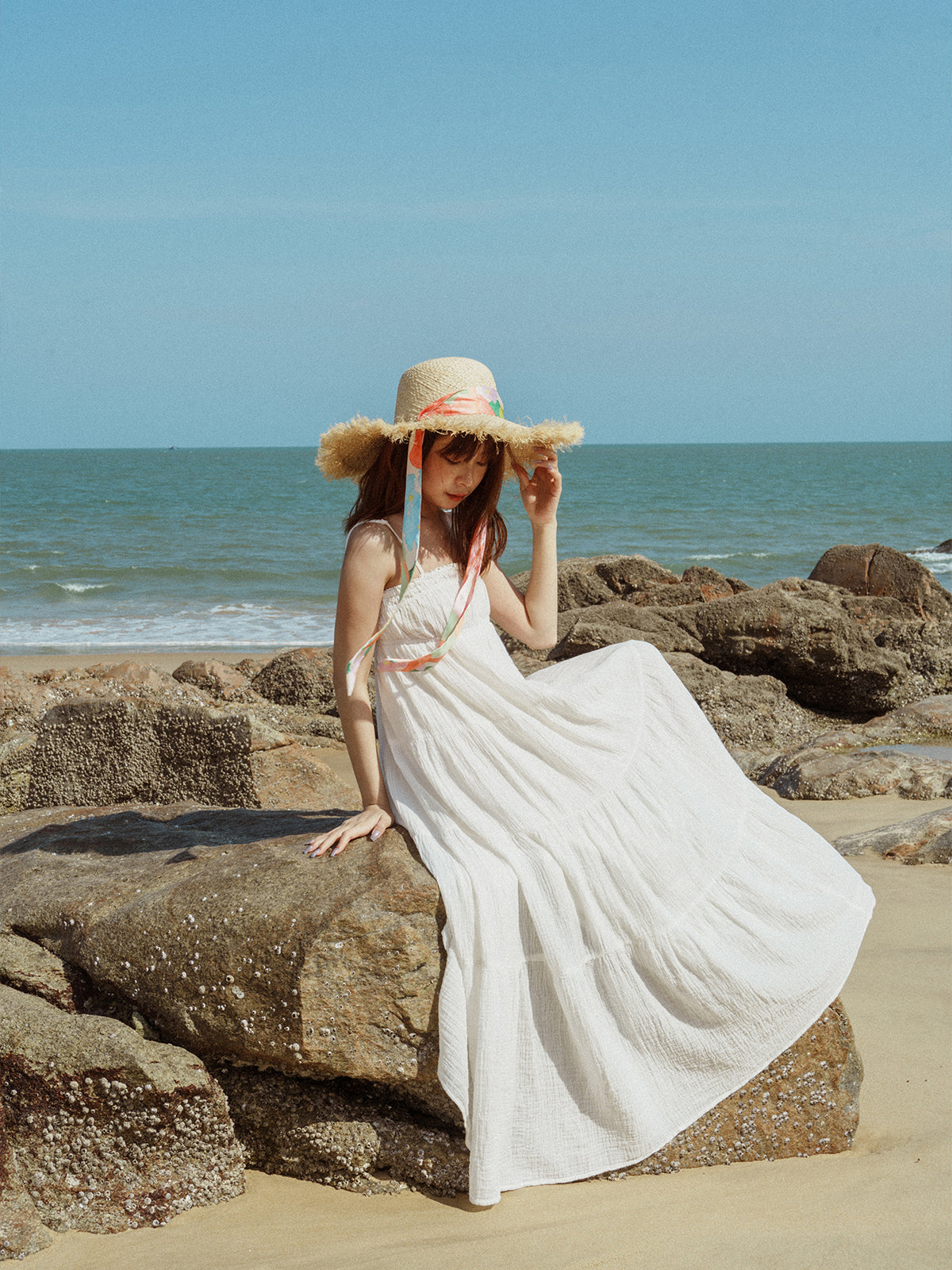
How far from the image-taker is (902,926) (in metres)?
4.42

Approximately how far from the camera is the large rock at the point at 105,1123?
2660mm

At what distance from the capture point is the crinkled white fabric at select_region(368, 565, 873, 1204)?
270cm

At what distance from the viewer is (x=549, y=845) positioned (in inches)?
110

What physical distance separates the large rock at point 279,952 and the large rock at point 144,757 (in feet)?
4.80

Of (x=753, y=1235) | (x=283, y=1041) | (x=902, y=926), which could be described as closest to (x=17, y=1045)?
(x=283, y=1041)

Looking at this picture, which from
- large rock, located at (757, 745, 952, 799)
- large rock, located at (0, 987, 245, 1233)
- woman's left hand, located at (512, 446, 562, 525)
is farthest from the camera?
large rock, located at (757, 745, 952, 799)

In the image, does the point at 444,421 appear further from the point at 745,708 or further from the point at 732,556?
the point at 732,556

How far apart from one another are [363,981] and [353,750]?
0.67 m

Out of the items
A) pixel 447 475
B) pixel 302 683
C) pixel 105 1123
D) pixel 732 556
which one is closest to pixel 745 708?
pixel 302 683

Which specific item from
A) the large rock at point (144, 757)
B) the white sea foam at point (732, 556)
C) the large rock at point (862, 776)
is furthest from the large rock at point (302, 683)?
the white sea foam at point (732, 556)

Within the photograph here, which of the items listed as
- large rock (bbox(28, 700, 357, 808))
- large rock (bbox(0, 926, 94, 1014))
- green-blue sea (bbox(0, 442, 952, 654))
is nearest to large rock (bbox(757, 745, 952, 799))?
large rock (bbox(28, 700, 357, 808))

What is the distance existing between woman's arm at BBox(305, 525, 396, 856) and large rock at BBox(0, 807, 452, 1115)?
0.51 ft

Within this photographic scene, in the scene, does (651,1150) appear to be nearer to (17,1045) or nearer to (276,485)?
(17,1045)

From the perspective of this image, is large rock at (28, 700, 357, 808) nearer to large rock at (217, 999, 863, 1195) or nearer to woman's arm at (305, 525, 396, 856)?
woman's arm at (305, 525, 396, 856)
